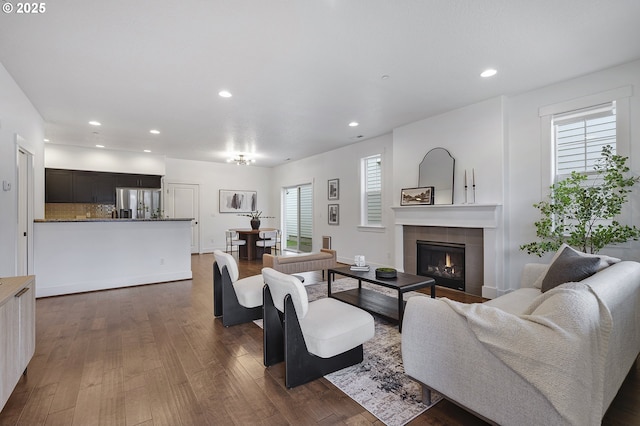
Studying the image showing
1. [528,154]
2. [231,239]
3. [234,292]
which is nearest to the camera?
[234,292]

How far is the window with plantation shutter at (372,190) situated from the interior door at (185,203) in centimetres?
494

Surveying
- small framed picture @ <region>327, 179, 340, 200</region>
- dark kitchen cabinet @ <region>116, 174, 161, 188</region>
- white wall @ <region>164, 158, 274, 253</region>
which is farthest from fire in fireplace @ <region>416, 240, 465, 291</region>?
dark kitchen cabinet @ <region>116, 174, 161, 188</region>

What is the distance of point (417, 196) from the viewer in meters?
5.11

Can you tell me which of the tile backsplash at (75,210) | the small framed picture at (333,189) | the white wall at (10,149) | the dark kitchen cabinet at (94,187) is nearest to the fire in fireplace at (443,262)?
the small framed picture at (333,189)

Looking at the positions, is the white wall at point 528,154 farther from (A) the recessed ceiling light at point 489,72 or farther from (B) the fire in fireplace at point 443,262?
(A) the recessed ceiling light at point 489,72

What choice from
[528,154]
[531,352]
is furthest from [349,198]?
[531,352]

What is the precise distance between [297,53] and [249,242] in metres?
5.52

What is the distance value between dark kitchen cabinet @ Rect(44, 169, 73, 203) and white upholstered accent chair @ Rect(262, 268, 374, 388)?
7.13 meters

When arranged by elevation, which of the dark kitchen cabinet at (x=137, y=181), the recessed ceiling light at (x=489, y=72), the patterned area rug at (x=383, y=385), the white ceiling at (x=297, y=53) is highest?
the recessed ceiling light at (x=489, y=72)

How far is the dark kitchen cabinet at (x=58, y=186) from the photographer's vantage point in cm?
670

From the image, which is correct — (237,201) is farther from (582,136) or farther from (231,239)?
(582,136)

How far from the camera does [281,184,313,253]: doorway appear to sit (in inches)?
346

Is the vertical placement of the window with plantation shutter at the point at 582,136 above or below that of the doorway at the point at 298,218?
above

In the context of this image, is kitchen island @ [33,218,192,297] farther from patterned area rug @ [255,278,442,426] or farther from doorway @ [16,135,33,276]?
patterned area rug @ [255,278,442,426]
